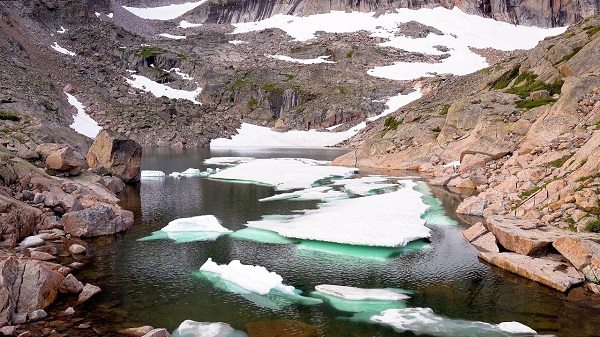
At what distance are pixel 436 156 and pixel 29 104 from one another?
91631mm

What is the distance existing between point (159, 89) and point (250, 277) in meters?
160

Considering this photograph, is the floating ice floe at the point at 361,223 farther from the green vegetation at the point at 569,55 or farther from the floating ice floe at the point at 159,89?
the floating ice floe at the point at 159,89

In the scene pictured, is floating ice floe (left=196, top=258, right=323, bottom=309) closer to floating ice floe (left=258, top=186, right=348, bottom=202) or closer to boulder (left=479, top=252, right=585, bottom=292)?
boulder (left=479, top=252, right=585, bottom=292)

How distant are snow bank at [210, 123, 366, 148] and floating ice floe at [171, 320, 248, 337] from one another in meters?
132

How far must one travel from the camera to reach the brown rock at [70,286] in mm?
19016

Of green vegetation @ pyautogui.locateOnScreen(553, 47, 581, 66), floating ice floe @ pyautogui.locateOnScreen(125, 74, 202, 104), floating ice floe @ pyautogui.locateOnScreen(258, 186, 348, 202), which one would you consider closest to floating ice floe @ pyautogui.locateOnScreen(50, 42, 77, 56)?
floating ice floe @ pyautogui.locateOnScreen(125, 74, 202, 104)

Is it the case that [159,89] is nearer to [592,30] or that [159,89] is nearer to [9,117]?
[9,117]

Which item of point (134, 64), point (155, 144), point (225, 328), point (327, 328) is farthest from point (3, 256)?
point (134, 64)

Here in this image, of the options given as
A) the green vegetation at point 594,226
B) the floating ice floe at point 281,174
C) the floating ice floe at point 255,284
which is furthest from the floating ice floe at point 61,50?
the green vegetation at point 594,226

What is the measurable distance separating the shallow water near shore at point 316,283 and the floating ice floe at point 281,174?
2082cm

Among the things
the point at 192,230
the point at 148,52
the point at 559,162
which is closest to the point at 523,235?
the point at 559,162

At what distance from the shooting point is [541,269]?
21.5 metres

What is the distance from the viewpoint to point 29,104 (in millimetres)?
104688

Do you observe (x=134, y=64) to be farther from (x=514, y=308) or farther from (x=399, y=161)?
(x=514, y=308)
